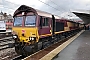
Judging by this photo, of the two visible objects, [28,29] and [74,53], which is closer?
[74,53]

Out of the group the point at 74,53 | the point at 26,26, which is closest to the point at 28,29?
the point at 26,26

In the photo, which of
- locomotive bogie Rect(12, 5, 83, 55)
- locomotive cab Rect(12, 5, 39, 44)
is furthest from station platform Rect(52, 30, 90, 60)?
locomotive cab Rect(12, 5, 39, 44)

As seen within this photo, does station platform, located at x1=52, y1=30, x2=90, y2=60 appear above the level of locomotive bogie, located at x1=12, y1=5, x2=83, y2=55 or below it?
below

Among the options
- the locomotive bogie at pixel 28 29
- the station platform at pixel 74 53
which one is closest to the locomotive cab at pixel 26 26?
the locomotive bogie at pixel 28 29

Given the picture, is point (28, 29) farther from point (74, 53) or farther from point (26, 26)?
point (74, 53)

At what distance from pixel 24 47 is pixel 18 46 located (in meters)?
0.78

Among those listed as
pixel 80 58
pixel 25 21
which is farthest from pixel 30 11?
pixel 80 58

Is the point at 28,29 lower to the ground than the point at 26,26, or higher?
lower

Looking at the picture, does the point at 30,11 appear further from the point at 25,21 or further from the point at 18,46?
the point at 18,46

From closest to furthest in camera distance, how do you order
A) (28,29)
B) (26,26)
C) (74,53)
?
1. (74,53)
2. (28,29)
3. (26,26)

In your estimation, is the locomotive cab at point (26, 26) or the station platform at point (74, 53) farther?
the locomotive cab at point (26, 26)

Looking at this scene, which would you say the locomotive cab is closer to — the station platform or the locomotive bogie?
the locomotive bogie

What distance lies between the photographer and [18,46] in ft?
38.0

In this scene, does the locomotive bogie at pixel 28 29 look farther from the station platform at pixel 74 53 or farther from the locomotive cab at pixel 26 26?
the station platform at pixel 74 53
